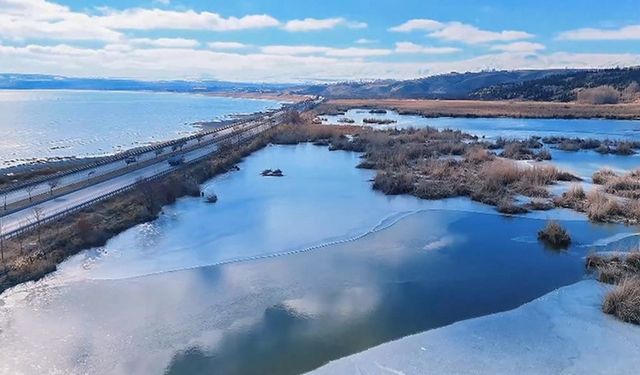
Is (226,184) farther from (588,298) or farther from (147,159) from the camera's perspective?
(588,298)

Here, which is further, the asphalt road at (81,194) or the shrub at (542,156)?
the shrub at (542,156)

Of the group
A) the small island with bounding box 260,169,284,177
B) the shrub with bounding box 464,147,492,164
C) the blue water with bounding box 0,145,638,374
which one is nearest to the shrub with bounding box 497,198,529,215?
the blue water with bounding box 0,145,638,374

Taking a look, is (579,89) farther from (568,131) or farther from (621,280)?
(621,280)

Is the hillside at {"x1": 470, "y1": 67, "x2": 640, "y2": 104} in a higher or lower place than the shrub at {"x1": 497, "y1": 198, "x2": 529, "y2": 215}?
higher

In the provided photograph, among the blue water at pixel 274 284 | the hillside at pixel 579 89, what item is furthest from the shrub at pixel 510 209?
the hillside at pixel 579 89

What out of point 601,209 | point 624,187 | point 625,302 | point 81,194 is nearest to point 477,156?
point 624,187

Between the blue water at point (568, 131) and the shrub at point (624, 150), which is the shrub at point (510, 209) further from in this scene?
the shrub at point (624, 150)

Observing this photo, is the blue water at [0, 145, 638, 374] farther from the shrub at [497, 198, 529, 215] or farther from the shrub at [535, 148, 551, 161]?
the shrub at [535, 148, 551, 161]
